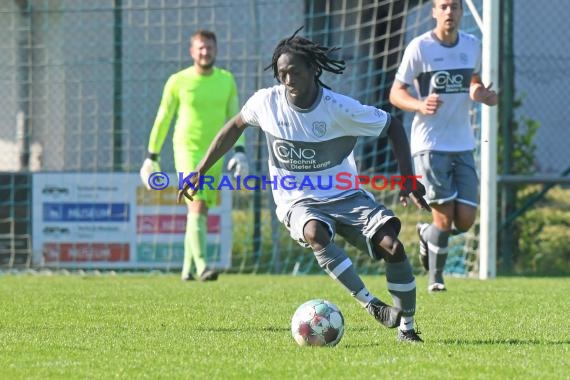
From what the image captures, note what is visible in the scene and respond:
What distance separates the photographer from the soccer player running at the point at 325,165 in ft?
19.0

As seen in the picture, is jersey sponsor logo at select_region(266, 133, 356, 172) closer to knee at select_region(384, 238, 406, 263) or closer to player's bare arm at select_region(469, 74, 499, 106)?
knee at select_region(384, 238, 406, 263)

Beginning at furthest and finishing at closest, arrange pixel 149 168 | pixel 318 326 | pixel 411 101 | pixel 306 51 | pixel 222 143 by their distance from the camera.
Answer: pixel 149 168
pixel 411 101
pixel 222 143
pixel 306 51
pixel 318 326

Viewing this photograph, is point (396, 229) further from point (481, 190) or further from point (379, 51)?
point (379, 51)

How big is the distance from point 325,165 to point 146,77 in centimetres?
726

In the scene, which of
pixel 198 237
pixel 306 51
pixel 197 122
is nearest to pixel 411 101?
pixel 197 122

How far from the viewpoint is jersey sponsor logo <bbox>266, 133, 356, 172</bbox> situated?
20.1ft

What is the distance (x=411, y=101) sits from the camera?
880 centimetres

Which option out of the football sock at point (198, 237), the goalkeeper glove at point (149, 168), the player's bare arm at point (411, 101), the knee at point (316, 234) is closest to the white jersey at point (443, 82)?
the player's bare arm at point (411, 101)

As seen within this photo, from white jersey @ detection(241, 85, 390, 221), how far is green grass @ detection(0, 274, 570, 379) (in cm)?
76

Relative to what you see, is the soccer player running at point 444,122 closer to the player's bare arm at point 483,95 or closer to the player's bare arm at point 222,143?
the player's bare arm at point 483,95

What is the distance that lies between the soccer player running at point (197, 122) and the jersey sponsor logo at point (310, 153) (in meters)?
4.35

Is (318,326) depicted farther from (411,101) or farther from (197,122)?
(197,122)

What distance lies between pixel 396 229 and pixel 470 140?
11.6ft

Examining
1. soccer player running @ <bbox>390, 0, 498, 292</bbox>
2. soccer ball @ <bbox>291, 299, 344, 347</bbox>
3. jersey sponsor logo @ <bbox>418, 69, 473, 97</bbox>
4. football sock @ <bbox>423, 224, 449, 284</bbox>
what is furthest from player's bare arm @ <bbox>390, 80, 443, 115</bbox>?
soccer ball @ <bbox>291, 299, 344, 347</bbox>
